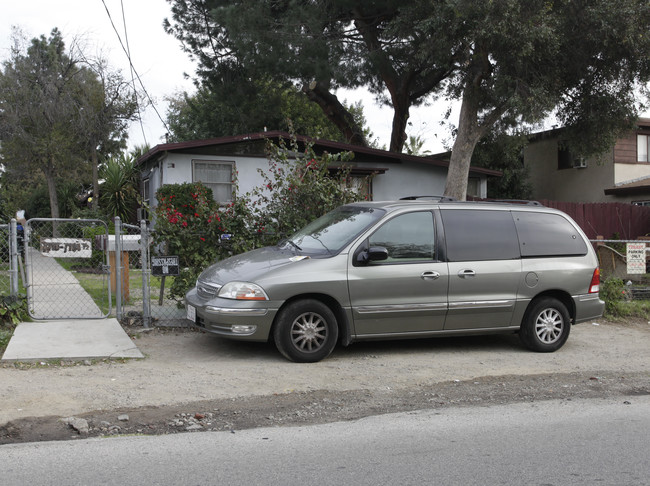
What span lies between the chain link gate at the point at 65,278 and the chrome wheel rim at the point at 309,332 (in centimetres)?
306

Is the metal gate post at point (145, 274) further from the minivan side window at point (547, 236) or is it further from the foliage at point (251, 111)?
the foliage at point (251, 111)

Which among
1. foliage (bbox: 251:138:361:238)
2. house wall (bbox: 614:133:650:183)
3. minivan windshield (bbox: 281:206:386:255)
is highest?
house wall (bbox: 614:133:650:183)

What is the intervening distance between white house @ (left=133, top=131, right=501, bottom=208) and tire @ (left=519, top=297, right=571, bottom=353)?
8.96 meters

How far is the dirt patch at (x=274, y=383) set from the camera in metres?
5.20

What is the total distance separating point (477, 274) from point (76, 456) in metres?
4.93

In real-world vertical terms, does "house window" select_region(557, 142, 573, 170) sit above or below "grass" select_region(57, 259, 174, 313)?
above

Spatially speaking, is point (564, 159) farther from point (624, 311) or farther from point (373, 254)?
point (373, 254)

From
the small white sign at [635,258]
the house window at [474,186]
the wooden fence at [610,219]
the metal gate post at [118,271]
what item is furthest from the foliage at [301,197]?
the house window at [474,186]

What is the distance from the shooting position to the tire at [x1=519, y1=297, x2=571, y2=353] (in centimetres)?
787

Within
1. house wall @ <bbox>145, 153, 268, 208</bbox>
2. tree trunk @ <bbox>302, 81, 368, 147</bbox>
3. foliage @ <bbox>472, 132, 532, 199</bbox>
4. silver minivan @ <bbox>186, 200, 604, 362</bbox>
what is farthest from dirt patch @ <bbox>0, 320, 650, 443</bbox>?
tree trunk @ <bbox>302, 81, 368, 147</bbox>

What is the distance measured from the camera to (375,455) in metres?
4.42

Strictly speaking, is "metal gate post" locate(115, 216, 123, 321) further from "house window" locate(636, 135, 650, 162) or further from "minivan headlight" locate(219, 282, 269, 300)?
"house window" locate(636, 135, 650, 162)

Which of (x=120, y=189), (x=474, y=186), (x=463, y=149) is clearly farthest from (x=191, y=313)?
(x=474, y=186)

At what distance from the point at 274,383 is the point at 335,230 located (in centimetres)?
223
